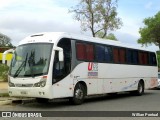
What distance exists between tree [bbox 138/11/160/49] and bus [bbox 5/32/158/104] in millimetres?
54384

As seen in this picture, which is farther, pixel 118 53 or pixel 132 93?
pixel 132 93

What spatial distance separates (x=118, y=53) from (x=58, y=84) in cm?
666

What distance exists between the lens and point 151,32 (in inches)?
3024

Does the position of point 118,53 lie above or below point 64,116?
above

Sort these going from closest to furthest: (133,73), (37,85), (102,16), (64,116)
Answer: (64,116) < (37,85) < (133,73) < (102,16)

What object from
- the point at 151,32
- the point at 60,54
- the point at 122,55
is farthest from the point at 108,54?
the point at 151,32

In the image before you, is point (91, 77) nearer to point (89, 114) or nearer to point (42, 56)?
point (42, 56)

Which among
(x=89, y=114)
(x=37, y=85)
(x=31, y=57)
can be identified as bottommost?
(x=89, y=114)

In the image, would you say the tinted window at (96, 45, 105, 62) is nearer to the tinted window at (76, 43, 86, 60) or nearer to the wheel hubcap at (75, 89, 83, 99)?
the tinted window at (76, 43, 86, 60)

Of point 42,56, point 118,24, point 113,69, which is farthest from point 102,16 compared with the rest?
point 42,56

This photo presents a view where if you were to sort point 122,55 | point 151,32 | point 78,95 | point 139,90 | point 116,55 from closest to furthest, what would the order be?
point 78,95
point 116,55
point 122,55
point 139,90
point 151,32

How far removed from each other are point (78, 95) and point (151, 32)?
60059 mm

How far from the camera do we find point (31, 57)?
17203 millimetres

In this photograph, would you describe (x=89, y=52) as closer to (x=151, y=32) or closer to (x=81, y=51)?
(x=81, y=51)
